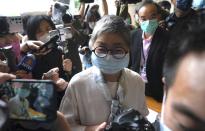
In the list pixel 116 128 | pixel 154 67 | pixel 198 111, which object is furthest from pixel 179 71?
pixel 154 67

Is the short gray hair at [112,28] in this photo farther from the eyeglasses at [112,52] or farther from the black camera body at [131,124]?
the black camera body at [131,124]

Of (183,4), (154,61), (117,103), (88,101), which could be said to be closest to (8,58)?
(88,101)

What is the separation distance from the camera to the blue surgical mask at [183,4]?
2.06 metres

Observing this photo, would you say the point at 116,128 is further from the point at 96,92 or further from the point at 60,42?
the point at 60,42

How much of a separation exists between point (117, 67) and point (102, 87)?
116mm

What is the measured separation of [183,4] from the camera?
2070 mm

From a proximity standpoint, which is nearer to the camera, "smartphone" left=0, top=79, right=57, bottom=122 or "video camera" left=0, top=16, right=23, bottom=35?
"smartphone" left=0, top=79, right=57, bottom=122

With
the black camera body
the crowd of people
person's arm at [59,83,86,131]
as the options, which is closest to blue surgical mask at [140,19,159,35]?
the crowd of people

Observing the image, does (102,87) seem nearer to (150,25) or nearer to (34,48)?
(34,48)

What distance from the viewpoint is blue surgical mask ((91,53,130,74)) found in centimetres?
116

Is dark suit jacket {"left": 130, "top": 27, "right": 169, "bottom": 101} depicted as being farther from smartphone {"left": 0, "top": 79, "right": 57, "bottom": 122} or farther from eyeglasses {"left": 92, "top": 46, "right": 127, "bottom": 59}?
smartphone {"left": 0, "top": 79, "right": 57, "bottom": 122}

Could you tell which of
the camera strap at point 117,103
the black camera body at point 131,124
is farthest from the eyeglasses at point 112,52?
the black camera body at point 131,124

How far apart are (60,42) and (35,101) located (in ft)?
3.19

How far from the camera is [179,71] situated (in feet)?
1.61
